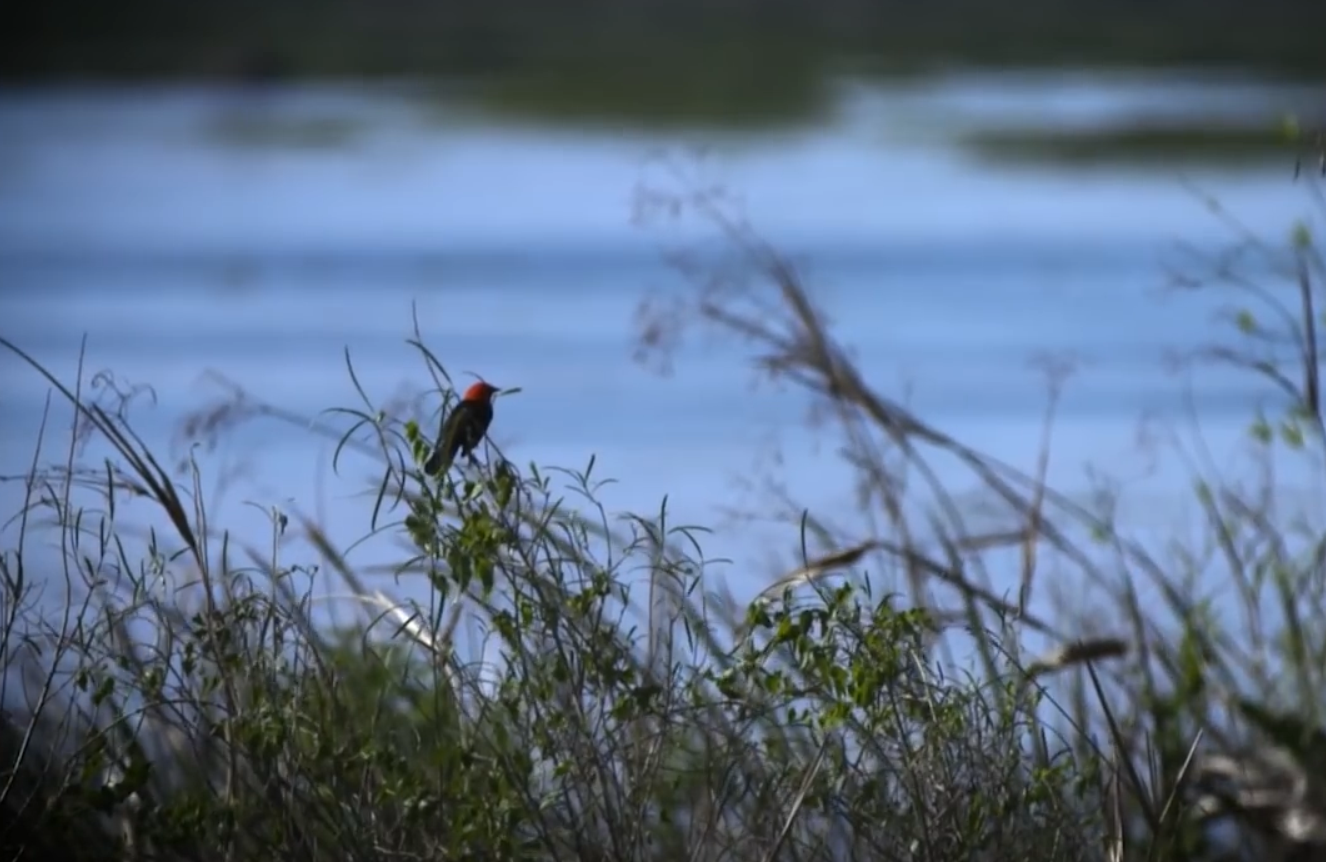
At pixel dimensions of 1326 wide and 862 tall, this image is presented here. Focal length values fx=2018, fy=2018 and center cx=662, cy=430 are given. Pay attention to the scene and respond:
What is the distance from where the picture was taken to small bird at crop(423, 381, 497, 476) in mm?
1503

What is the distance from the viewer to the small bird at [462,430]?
150 centimetres

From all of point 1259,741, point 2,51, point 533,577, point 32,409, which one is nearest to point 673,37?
point 2,51

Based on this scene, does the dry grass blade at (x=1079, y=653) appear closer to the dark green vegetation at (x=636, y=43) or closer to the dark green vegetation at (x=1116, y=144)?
the dark green vegetation at (x=636, y=43)

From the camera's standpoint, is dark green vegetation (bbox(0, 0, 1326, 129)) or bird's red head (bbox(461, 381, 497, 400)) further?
dark green vegetation (bbox(0, 0, 1326, 129))

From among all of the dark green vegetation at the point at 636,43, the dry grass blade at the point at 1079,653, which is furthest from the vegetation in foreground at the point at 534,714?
the dark green vegetation at the point at 636,43

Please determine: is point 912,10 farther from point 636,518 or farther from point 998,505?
point 636,518

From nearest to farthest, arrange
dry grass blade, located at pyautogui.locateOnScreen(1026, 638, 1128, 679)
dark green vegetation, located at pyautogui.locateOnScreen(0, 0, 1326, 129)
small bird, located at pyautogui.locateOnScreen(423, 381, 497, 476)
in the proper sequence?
small bird, located at pyautogui.locateOnScreen(423, 381, 497, 476) < dry grass blade, located at pyautogui.locateOnScreen(1026, 638, 1128, 679) < dark green vegetation, located at pyautogui.locateOnScreen(0, 0, 1326, 129)

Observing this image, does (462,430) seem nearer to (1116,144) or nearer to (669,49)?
(669,49)

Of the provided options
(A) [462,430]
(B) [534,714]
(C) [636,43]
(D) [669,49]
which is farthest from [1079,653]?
(D) [669,49]

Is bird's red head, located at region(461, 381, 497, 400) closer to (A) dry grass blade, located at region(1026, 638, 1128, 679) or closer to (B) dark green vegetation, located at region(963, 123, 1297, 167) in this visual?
(A) dry grass blade, located at region(1026, 638, 1128, 679)

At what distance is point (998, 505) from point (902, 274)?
164 inches

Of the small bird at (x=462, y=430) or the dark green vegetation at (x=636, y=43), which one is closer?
the small bird at (x=462, y=430)

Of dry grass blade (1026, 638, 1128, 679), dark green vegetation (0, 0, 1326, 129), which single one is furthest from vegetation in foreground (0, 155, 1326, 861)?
dark green vegetation (0, 0, 1326, 129)

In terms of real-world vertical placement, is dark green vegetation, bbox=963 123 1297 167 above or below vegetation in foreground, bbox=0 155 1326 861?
above
